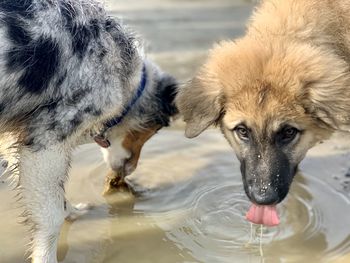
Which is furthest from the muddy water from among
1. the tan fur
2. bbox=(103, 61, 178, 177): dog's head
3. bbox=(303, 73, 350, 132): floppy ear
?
bbox=(303, 73, 350, 132): floppy ear

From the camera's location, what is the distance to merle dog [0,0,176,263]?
4.25 m

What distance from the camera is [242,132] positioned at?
458 cm

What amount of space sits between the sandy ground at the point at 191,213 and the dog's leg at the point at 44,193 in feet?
1.08

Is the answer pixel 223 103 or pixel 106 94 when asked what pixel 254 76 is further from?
Result: pixel 106 94

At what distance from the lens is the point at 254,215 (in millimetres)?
4594

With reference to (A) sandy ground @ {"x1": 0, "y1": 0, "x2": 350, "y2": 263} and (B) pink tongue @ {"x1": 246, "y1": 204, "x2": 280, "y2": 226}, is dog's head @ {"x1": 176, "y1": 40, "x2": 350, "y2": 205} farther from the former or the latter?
(A) sandy ground @ {"x1": 0, "y1": 0, "x2": 350, "y2": 263}

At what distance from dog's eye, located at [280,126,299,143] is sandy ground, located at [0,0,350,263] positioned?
0.90 meters

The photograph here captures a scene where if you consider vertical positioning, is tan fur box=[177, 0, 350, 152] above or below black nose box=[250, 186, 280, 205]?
above

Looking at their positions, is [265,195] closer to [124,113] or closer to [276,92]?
[276,92]

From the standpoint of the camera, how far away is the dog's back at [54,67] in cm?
422

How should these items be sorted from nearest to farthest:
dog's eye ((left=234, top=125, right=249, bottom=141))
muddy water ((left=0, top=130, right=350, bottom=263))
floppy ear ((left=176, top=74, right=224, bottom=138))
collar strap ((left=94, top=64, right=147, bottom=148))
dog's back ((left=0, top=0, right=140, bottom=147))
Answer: dog's back ((left=0, top=0, right=140, bottom=147)) < dog's eye ((left=234, top=125, right=249, bottom=141)) < floppy ear ((left=176, top=74, right=224, bottom=138)) < muddy water ((left=0, top=130, right=350, bottom=263)) < collar strap ((left=94, top=64, right=147, bottom=148))

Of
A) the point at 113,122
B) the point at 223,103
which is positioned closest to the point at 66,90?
the point at 113,122

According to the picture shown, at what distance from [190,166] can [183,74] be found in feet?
5.72

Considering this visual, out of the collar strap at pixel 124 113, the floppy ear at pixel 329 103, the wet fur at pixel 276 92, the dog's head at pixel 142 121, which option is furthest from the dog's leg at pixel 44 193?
the floppy ear at pixel 329 103
